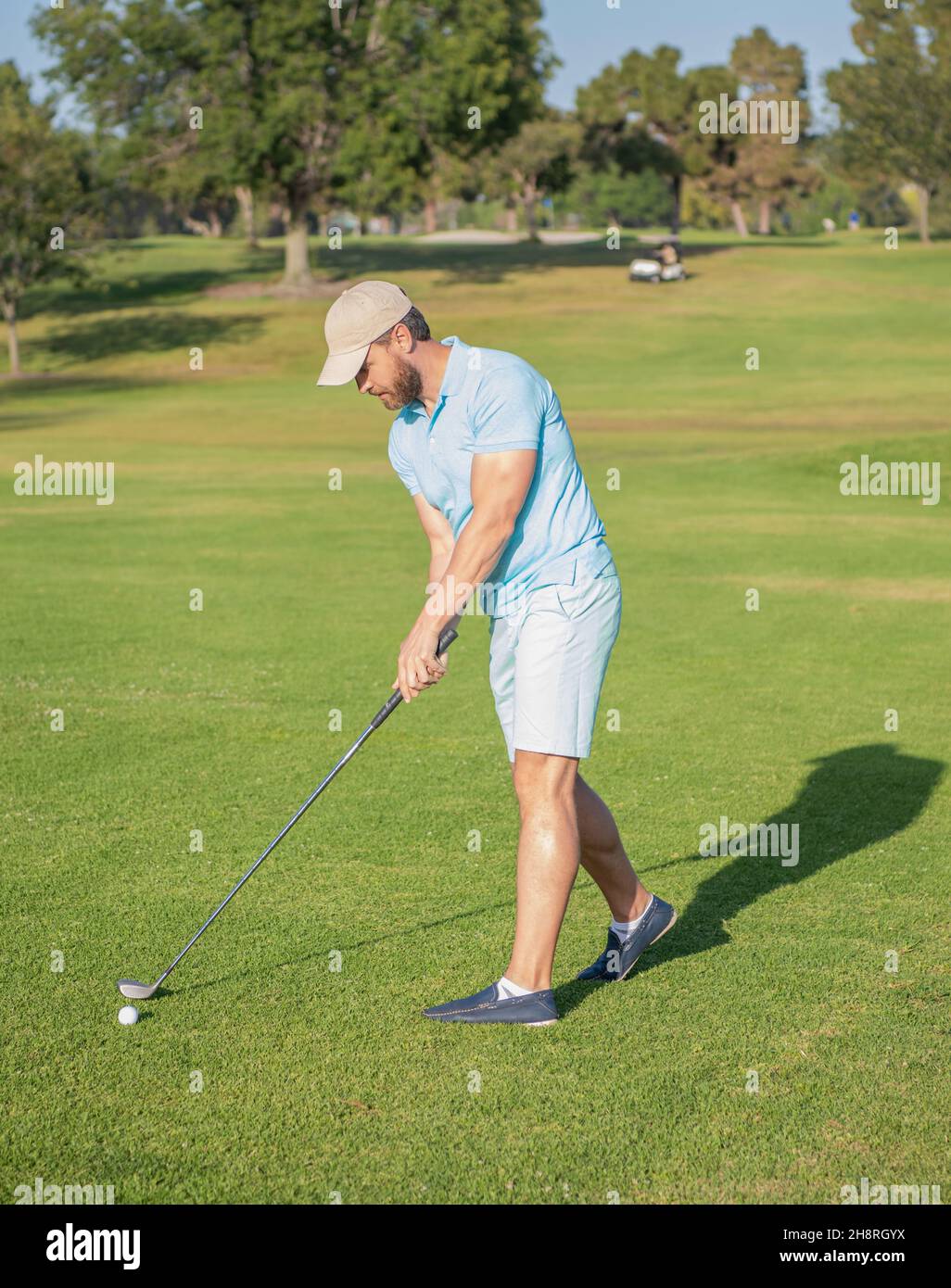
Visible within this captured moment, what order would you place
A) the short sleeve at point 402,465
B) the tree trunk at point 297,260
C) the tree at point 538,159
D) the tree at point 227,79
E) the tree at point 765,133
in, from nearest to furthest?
the short sleeve at point 402,465, the tree at point 227,79, the tree trunk at point 297,260, the tree at point 538,159, the tree at point 765,133

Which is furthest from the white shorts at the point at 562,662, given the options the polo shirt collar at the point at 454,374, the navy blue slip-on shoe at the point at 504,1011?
the navy blue slip-on shoe at the point at 504,1011

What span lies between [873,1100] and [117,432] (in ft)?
101

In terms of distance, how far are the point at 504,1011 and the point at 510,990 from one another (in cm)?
7

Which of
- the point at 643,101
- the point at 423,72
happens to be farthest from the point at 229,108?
the point at 643,101

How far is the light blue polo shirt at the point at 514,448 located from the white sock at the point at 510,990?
1199mm

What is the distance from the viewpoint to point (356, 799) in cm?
784

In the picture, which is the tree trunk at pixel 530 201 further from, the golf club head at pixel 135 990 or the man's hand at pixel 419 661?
the golf club head at pixel 135 990

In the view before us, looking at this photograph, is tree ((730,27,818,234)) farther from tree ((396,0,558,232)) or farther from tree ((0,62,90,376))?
tree ((0,62,90,376))

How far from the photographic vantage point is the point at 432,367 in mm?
5023

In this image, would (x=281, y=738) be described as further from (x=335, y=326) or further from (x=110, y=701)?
(x=335, y=326)

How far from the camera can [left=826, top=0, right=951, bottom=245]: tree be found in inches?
2926

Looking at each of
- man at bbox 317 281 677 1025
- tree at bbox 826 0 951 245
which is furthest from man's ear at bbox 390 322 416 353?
tree at bbox 826 0 951 245

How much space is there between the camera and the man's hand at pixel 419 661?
5.04m

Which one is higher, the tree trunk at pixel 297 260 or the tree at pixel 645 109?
the tree at pixel 645 109
